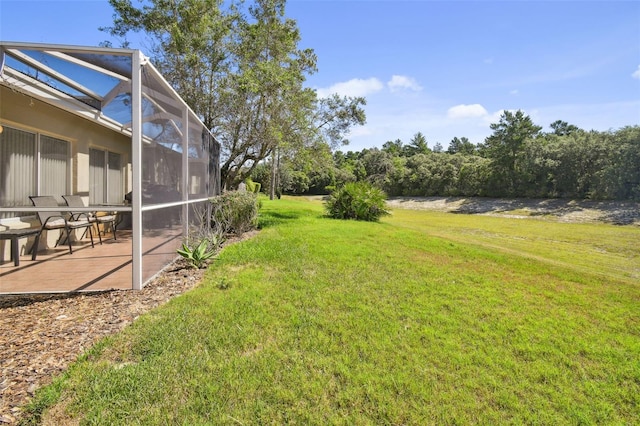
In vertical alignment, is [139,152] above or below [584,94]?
below

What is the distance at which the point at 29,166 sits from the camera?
575 centimetres

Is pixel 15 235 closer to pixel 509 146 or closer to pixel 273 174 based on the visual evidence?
pixel 273 174

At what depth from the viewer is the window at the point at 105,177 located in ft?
25.8

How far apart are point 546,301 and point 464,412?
10.1 ft

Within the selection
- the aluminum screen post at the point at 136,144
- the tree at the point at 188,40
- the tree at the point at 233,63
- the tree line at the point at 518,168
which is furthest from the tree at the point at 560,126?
the aluminum screen post at the point at 136,144

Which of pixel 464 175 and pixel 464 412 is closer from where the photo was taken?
pixel 464 412

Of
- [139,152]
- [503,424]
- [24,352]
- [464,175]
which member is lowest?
[503,424]

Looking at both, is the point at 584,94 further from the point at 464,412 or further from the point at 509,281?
the point at 464,412

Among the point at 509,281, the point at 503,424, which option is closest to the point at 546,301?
the point at 509,281

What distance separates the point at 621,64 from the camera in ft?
35.4

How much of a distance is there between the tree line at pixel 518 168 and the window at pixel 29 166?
7106 mm

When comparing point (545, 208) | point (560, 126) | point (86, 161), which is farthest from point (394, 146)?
point (86, 161)

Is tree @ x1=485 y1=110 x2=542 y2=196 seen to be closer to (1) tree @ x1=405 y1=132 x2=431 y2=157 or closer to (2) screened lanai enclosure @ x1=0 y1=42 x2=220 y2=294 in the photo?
(2) screened lanai enclosure @ x1=0 y1=42 x2=220 y2=294

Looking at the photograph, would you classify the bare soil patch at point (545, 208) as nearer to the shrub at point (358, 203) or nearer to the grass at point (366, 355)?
the shrub at point (358, 203)
